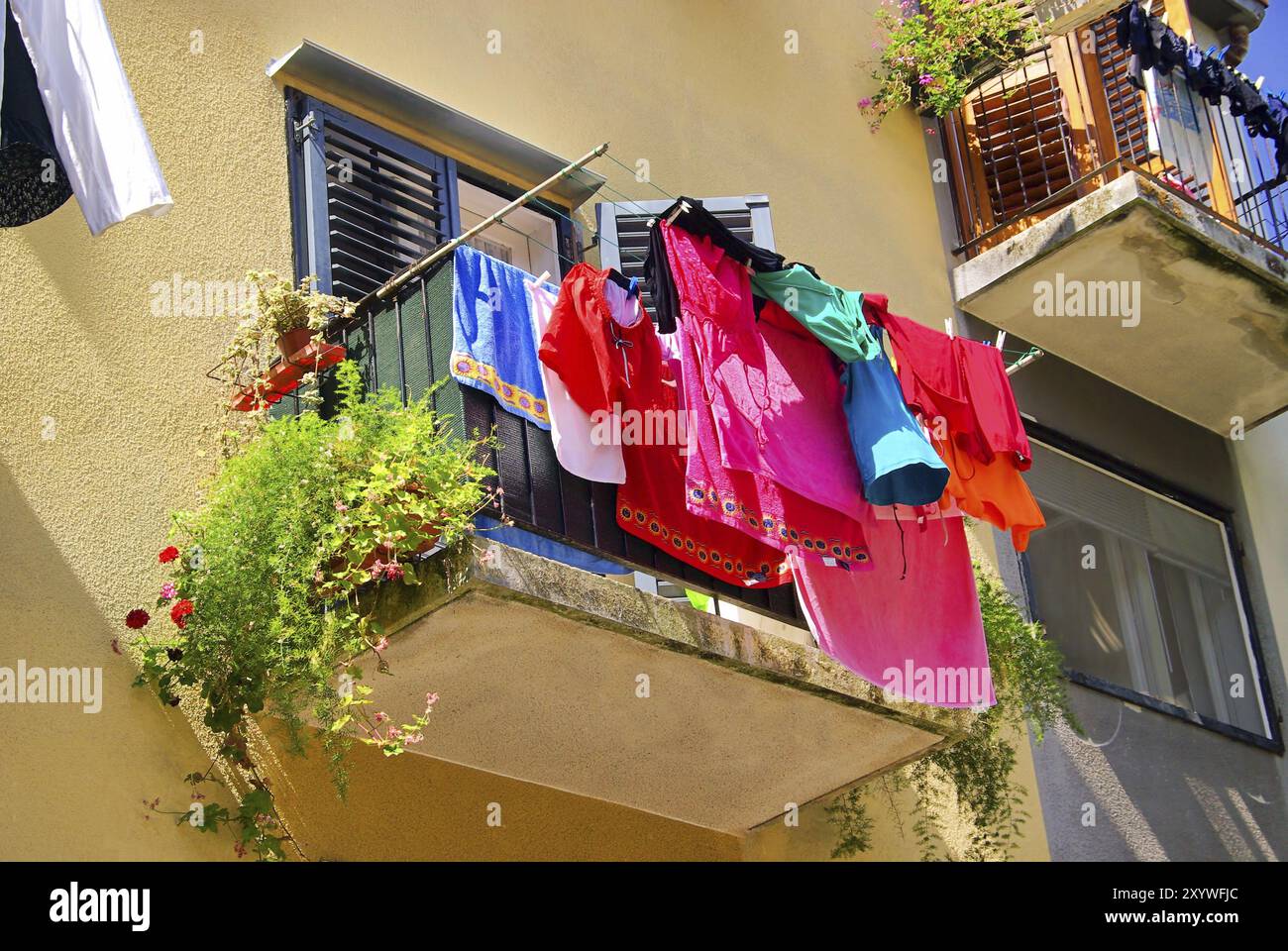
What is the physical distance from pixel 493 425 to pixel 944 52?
5819 mm

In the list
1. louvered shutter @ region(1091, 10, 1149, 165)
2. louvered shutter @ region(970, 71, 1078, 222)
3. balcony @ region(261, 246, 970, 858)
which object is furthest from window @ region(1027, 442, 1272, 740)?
balcony @ region(261, 246, 970, 858)

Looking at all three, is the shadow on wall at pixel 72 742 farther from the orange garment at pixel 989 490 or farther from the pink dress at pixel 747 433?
the orange garment at pixel 989 490

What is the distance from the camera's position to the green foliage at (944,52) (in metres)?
11.1

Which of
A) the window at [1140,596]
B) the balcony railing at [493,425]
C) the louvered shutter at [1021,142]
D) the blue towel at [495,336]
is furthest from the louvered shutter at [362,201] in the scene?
the louvered shutter at [1021,142]

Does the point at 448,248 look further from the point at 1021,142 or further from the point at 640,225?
the point at 1021,142

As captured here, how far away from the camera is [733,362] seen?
702 centimetres

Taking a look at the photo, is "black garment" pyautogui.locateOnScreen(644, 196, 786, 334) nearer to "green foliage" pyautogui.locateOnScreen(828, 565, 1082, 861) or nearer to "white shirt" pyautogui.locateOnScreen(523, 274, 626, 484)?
"white shirt" pyautogui.locateOnScreen(523, 274, 626, 484)

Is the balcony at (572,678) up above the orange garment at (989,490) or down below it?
below

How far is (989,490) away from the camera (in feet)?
25.3

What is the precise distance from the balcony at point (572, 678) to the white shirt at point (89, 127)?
1371 millimetres

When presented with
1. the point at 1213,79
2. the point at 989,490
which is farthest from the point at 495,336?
the point at 1213,79
